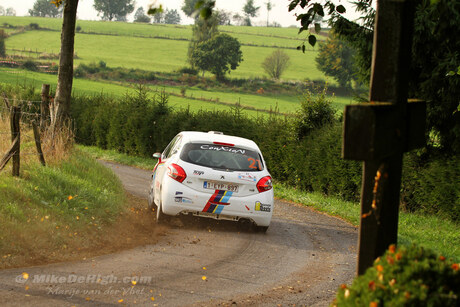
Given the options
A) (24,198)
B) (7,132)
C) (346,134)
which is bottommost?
(24,198)

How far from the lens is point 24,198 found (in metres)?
10.3

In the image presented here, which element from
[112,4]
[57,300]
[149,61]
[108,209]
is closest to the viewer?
[57,300]

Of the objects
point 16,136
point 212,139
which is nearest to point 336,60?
Result: point 212,139

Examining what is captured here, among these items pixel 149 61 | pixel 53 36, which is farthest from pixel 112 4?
pixel 149 61

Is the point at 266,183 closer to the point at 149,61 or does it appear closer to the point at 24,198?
the point at 24,198

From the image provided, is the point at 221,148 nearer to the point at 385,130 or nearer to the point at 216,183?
the point at 216,183

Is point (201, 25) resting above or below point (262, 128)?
above

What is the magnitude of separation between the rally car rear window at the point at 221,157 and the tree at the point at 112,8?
157571 millimetres

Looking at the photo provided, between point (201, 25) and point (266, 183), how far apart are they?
330 feet

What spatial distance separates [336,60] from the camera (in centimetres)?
9656

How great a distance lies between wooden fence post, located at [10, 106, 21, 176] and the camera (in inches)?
443

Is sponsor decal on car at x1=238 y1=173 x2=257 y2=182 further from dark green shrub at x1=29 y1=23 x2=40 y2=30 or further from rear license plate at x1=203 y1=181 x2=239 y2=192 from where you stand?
dark green shrub at x1=29 y1=23 x2=40 y2=30

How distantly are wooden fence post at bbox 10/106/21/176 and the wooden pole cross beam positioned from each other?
28.2 ft

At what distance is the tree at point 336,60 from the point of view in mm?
92381
